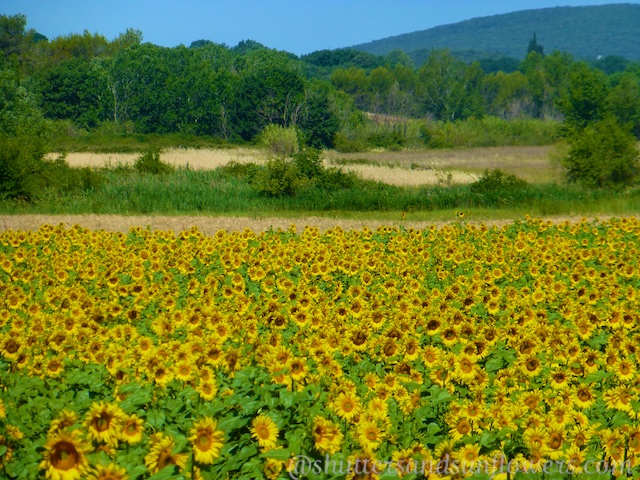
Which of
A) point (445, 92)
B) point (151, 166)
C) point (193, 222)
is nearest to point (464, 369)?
point (193, 222)

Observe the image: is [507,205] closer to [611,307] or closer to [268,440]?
[611,307]

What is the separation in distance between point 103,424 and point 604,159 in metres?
33.2

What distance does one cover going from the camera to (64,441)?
9.55 feet

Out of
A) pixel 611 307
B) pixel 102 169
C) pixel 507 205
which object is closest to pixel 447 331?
pixel 611 307

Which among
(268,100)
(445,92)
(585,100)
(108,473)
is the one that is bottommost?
(108,473)

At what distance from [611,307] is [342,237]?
17.3 feet

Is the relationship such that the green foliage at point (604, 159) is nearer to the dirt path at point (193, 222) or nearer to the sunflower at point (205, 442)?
the dirt path at point (193, 222)

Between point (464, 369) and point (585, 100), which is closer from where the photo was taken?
point (464, 369)

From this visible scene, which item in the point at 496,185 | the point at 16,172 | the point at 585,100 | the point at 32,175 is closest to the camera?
the point at 16,172

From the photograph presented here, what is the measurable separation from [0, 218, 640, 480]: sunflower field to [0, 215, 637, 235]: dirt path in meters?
11.6

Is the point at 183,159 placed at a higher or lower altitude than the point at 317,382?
higher

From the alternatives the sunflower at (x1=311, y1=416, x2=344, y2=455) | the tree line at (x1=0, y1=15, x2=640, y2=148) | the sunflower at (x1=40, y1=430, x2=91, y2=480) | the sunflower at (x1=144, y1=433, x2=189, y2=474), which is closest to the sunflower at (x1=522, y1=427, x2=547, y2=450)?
the sunflower at (x1=311, y1=416, x2=344, y2=455)

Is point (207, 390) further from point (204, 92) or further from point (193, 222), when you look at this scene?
point (204, 92)

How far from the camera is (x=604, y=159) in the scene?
3306 cm
